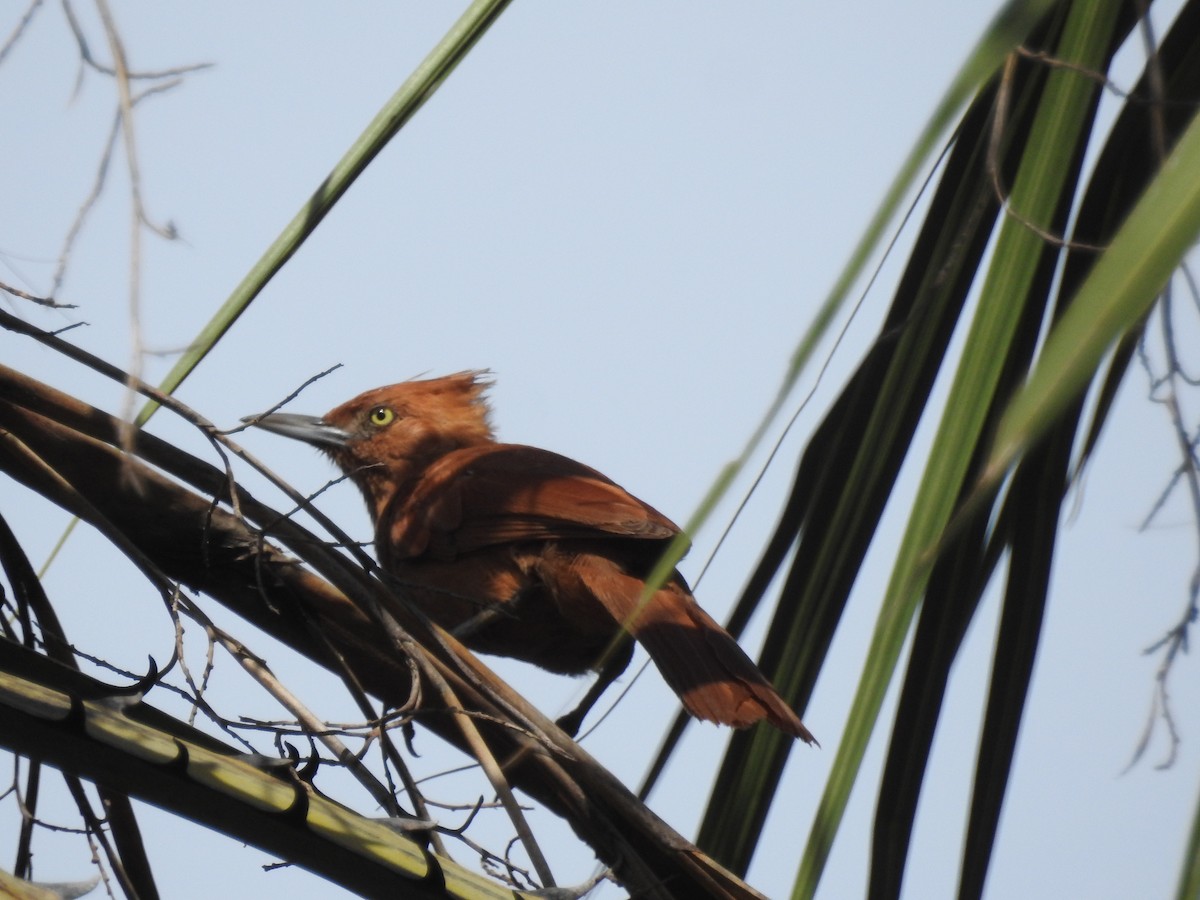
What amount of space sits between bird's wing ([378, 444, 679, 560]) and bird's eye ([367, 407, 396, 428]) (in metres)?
0.71

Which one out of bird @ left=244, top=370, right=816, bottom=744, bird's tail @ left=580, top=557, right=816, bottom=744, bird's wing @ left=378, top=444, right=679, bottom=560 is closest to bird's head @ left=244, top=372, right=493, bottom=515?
bird @ left=244, top=370, right=816, bottom=744

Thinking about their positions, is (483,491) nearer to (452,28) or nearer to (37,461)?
(37,461)

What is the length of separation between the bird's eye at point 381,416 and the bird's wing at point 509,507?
0.71 m

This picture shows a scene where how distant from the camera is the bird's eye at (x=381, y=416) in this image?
5469mm

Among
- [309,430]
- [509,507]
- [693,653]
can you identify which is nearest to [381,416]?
[309,430]

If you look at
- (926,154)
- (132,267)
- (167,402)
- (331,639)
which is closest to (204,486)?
(167,402)

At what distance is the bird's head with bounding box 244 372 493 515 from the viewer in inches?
210

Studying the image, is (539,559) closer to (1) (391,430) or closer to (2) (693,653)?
(2) (693,653)

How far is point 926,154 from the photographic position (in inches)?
24.2

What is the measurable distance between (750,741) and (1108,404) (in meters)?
0.89

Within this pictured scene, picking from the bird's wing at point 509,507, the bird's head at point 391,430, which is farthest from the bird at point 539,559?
the bird's head at point 391,430

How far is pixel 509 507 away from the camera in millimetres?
4156

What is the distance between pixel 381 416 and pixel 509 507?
151 centimetres

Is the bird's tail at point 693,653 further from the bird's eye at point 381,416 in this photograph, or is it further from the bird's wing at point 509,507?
the bird's eye at point 381,416
